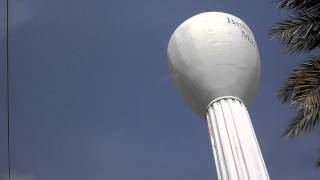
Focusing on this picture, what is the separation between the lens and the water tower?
9.21 m

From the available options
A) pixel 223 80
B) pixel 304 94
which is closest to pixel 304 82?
pixel 304 94

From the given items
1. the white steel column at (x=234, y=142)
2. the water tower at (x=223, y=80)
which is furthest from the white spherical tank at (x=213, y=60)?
the white steel column at (x=234, y=142)

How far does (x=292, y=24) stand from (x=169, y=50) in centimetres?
276

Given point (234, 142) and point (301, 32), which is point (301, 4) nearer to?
point (301, 32)

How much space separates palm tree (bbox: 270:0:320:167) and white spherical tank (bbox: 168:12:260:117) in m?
0.75

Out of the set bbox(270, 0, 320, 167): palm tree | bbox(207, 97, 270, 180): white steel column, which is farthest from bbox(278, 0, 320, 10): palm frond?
bbox(207, 97, 270, 180): white steel column

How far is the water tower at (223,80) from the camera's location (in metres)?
9.21

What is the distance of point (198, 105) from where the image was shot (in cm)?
1052

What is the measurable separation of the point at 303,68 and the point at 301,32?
3.96 ft

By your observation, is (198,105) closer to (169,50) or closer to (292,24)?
(169,50)

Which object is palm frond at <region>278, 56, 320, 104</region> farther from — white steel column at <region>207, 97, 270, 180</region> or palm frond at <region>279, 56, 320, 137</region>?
white steel column at <region>207, 97, 270, 180</region>

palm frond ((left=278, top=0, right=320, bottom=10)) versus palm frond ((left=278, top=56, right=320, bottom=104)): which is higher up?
palm frond ((left=278, top=0, right=320, bottom=10))

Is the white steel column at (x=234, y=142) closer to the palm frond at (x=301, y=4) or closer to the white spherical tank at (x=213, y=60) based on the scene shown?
the white spherical tank at (x=213, y=60)

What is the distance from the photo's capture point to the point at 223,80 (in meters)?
10.0
